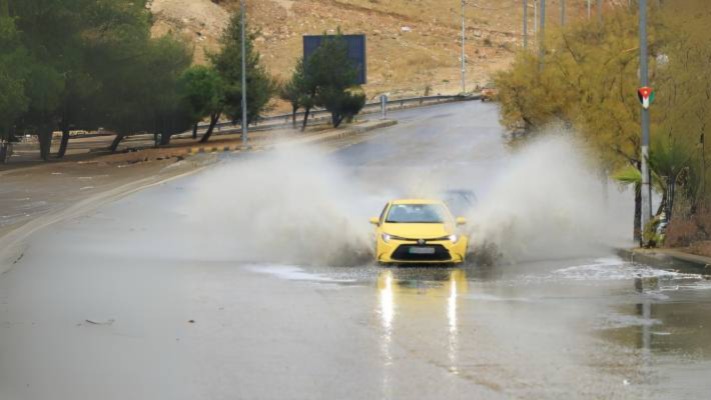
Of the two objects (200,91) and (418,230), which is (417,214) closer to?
(418,230)

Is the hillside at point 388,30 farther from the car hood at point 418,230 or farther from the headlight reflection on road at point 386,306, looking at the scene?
the headlight reflection on road at point 386,306

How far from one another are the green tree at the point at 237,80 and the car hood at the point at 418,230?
176 ft

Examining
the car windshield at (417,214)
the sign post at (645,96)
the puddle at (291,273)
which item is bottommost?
the puddle at (291,273)

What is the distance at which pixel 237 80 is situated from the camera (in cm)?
8025

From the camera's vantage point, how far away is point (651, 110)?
3095 cm

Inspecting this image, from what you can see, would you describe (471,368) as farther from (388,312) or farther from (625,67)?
(625,67)

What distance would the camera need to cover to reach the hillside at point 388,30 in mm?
138500

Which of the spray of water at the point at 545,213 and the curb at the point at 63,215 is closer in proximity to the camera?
the curb at the point at 63,215

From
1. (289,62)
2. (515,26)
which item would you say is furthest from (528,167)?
(515,26)

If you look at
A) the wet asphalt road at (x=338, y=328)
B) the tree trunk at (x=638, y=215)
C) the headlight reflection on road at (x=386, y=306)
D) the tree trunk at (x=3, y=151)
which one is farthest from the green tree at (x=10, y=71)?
the headlight reflection on road at (x=386, y=306)

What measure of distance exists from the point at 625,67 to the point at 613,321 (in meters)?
17.8

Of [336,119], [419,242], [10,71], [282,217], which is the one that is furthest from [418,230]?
[336,119]

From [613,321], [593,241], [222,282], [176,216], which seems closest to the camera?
[613,321]

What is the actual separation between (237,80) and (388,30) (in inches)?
2947
